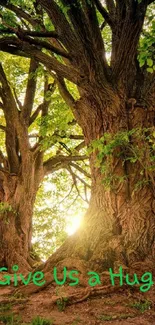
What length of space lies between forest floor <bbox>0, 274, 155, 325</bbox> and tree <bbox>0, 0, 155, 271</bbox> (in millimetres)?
693

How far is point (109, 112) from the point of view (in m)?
6.08

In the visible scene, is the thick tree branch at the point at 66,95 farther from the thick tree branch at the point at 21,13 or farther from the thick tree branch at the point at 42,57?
the thick tree branch at the point at 21,13

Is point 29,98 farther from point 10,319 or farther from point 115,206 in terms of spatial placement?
point 10,319

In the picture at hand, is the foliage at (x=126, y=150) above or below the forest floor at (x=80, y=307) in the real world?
above

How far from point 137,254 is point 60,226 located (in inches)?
324

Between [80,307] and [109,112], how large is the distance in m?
3.35

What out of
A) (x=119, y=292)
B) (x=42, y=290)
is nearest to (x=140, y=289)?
(x=119, y=292)

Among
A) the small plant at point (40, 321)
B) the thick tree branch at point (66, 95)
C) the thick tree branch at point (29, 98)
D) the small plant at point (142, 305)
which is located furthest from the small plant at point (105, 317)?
the thick tree branch at point (29, 98)

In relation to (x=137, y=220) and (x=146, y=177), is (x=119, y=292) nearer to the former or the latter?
(x=137, y=220)

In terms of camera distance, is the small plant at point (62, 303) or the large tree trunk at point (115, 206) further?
the large tree trunk at point (115, 206)

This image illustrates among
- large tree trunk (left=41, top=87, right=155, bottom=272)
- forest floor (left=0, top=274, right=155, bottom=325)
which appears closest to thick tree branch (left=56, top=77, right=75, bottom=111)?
large tree trunk (left=41, top=87, right=155, bottom=272)

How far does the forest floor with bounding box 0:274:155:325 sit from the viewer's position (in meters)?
3.83

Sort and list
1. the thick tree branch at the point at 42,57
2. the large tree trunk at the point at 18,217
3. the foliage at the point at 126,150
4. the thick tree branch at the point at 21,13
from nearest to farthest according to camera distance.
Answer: the foliage at the point at 126,150, the thick tree branch at the point at 42,57, the thick tree branch at the point at 21,13, the large tree trunk at the point at 18,217

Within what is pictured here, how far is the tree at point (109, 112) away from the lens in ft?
17.6
